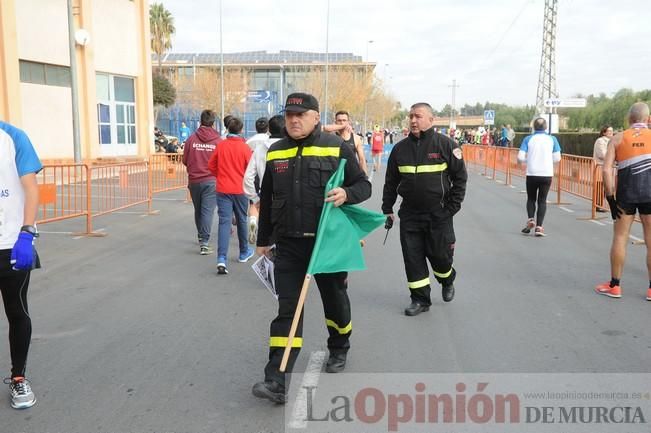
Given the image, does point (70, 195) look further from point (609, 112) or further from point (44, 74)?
point (609, 112)

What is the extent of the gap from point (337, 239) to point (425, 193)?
6.59 ft

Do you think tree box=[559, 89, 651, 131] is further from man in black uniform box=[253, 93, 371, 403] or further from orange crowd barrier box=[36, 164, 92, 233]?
man in black uniform box=[253, 93, 371, 403]

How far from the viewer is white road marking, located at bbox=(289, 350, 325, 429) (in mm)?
3904

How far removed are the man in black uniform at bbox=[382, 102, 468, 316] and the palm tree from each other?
2443 inches

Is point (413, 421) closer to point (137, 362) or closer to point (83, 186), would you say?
point (137, 362)

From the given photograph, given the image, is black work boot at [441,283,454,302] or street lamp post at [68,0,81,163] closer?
black work boot at [441,283,454,302]

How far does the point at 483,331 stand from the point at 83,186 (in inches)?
324

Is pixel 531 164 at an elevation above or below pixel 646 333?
above

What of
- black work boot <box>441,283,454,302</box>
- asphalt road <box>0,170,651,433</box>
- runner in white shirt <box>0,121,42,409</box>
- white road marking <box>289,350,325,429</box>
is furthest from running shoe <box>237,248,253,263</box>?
runner in white shirt <box>0,121,42,409</box>

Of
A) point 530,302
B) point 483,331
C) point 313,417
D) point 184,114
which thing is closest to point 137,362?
point 313,417

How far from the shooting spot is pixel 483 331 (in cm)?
567

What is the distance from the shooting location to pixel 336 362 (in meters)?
4.70

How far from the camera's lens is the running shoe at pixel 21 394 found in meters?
4.07

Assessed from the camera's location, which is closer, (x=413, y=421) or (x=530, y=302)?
(x=413, y=421)
